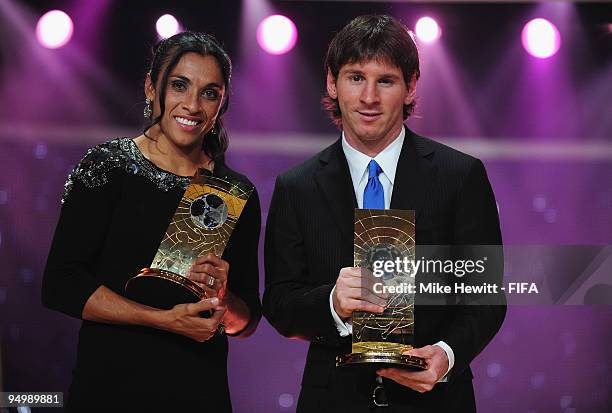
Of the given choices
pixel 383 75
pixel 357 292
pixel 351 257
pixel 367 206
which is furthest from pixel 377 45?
pixel 357 292

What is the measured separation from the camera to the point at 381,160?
2.29 m

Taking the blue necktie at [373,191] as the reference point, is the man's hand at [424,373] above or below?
below

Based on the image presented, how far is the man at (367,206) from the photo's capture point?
84.6 inches

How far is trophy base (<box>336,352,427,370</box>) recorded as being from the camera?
195 cm

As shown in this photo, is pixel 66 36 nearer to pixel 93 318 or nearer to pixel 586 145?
pixel 93 318

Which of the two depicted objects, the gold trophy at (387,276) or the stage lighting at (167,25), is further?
the stage lighting at (167,25)

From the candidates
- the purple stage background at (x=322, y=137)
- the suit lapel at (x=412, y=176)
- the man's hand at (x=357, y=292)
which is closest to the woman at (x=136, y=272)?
the man's hand at (x=357, y=292)

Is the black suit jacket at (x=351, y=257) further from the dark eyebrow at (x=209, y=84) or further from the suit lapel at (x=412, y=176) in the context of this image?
the dark eyebrow at (x=209, y=84)

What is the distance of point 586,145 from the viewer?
14.2 ft

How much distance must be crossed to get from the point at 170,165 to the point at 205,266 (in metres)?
0.38

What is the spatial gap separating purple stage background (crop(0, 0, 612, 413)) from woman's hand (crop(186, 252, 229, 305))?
2.16 meters

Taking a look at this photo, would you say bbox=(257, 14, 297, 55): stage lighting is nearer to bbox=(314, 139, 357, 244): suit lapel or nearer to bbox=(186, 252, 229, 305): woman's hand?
bbox=(314, 139, 357, 244): suit lapel

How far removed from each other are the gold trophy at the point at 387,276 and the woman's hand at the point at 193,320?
1.23 feet

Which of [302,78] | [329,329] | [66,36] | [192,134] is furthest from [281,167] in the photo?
[329,329]
